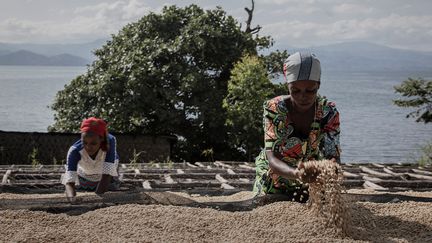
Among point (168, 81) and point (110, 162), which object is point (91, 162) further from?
point (168, 81)

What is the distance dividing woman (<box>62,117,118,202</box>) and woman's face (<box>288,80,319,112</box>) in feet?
5.38

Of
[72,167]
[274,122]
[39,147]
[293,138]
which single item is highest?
[274,122]

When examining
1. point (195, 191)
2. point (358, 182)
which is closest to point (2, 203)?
point (195, 191)

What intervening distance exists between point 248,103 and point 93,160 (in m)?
9.10

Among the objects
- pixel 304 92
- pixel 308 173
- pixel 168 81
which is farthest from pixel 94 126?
pixel 168 81

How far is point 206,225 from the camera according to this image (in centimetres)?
318

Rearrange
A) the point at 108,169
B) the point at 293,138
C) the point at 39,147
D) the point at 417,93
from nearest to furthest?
the point at 293,138 < the point at 108,169 < the point at 39,147 < the point at 417,93

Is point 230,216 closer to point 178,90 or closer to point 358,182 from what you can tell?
point 358,182

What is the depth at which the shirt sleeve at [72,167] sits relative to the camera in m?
4.32

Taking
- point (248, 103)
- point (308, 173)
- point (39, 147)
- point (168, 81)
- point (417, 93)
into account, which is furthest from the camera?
point (417, 93)

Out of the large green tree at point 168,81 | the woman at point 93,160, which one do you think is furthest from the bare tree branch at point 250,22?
the woman at point 93,160

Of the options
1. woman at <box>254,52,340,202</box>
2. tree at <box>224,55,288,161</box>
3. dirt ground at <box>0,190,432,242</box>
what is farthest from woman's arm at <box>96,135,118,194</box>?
tree at <box>224,55,288,161</box>

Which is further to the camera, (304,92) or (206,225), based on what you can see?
(304,92)

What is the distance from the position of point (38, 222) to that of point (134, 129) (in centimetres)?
1138
